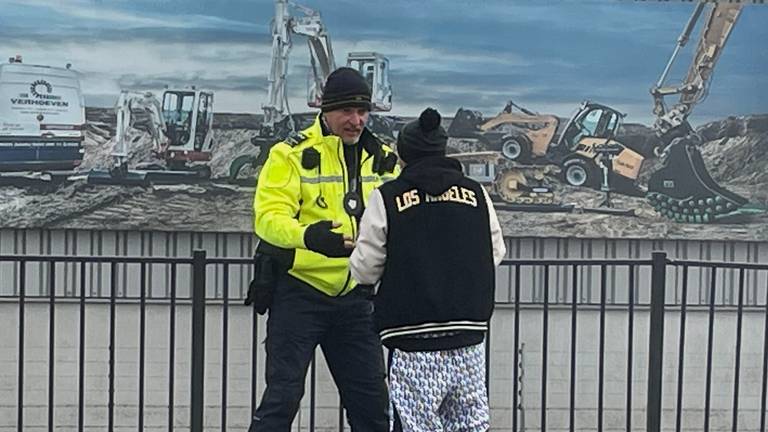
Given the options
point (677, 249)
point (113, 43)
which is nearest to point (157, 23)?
point (113, 43)

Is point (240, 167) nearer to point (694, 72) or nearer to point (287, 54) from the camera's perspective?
point (287, 54)

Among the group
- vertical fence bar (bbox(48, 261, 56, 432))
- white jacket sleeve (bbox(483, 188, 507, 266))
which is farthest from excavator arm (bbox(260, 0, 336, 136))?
white jacket sleeve (bbox(483, 188, 507, 266))

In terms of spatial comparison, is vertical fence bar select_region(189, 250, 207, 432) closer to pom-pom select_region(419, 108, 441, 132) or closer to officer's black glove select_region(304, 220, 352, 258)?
officer's black glove select_region(304, 220, 352, 258)

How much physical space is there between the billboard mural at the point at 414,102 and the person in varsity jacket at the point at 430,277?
3973 mm

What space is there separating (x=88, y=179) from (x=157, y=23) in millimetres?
1290

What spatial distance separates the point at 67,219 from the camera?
763 centimetres

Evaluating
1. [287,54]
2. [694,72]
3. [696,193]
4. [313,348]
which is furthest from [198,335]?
[694,72]

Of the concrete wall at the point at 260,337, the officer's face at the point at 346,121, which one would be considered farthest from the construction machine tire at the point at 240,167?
the officer's face at the point at 346,121

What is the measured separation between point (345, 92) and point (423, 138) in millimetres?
559

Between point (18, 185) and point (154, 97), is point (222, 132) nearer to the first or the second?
point (154, 97)

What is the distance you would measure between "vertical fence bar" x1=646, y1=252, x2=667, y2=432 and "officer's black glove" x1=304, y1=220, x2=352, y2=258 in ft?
7.69

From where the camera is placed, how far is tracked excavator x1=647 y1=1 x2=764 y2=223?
25.4 feet

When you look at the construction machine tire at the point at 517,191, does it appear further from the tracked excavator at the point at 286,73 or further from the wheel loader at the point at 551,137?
the tracked excavator at the point at 286,73

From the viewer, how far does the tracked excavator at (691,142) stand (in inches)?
304
